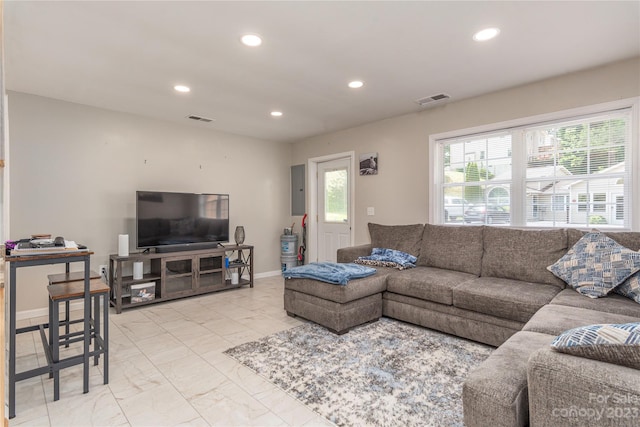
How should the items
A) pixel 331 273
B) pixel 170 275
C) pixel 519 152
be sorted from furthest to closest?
pixel 170 275 → pixel 519 152 → pixel 331 273

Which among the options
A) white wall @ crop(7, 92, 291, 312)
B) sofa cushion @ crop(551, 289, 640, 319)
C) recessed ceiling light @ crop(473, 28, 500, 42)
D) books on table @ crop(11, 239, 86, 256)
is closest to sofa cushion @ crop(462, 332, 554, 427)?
sofa cushion @ crop(551, 289, 640, 319)

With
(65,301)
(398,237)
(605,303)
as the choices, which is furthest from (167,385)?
(605,303)

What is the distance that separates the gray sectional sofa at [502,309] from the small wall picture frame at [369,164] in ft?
2.87

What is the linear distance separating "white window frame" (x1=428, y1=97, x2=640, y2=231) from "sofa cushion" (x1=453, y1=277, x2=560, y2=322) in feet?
3.06

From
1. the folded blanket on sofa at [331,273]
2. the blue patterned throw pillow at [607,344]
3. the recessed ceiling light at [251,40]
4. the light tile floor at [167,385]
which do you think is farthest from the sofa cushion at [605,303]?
the recessed ceiling light at [251,40]

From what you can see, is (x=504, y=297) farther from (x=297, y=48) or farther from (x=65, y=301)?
(x=65, y=301)

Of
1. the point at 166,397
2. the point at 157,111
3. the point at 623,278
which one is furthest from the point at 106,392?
the point at 623,278

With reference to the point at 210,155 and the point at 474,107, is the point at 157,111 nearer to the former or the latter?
the point at 210,155

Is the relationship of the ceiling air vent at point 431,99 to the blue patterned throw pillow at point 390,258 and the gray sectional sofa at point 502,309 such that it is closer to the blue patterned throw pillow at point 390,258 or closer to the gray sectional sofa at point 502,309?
the gray sectional sofa at point 502,309

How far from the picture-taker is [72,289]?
209 centimetres

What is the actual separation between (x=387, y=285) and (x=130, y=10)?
9.96ft

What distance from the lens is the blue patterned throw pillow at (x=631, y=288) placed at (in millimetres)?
2238

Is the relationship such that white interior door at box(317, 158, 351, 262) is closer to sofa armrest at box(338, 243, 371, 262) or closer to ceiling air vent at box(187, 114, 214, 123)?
sofa armrest at box(338, 243, 371, 262)

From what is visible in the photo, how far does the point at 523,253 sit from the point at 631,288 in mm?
810
